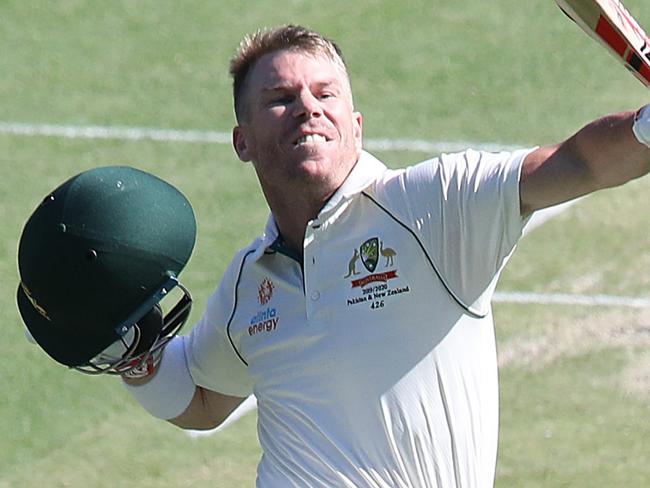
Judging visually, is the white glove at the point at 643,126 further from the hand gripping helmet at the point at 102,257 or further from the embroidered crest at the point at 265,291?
the hand gripping helmet at the point at 102,257

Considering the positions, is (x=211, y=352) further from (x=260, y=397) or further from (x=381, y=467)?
(x=381, y=467)

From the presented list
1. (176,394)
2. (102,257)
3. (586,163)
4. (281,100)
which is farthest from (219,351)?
(586,163)

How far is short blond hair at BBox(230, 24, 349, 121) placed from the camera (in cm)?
520

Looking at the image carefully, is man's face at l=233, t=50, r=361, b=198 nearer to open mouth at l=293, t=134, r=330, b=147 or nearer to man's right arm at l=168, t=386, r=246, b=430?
open mouth at l=293, t=134, r=330, b=147

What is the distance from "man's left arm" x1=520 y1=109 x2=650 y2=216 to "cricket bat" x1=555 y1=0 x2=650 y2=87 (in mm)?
140

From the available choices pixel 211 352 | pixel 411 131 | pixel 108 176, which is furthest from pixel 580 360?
pixel 108 176

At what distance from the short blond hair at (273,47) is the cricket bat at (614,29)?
1.24 metres

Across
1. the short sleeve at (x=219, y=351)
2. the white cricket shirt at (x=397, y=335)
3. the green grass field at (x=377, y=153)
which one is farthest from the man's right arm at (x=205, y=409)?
the green grass field at (x=377, y=153)

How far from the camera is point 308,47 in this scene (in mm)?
5195

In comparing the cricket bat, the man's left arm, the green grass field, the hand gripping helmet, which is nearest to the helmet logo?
the hand gripping helmet

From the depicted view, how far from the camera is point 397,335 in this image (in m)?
4.83

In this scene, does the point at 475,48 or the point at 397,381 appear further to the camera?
the point at 475,48

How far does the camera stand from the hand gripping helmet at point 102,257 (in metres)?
4.97

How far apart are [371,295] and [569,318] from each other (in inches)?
149
